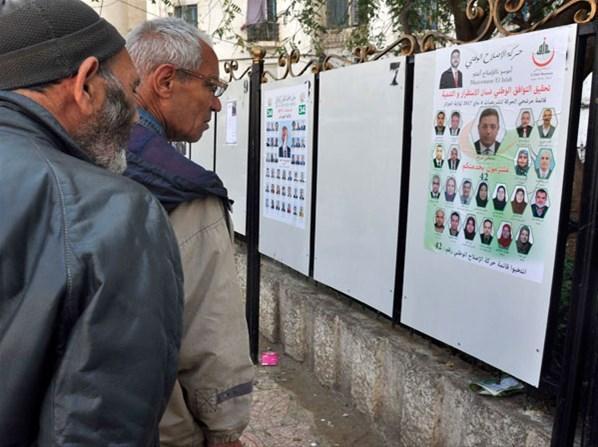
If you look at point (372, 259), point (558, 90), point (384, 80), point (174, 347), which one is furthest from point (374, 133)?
point (174, 347)

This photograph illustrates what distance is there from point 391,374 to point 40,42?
9.31 feet

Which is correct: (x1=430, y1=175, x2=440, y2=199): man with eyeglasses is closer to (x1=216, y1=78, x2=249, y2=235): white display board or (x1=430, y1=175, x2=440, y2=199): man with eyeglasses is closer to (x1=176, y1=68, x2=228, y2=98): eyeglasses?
(x1=176, y1=68, x2=228, y2=98): eyeglasses

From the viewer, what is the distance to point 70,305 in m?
0.94

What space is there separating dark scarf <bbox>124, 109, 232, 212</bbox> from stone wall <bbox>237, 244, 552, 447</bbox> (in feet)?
5.77

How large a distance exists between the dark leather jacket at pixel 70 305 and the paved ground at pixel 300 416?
290 cm

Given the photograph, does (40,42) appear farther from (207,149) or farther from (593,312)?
(207,149)

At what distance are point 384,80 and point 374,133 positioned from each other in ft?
1.00

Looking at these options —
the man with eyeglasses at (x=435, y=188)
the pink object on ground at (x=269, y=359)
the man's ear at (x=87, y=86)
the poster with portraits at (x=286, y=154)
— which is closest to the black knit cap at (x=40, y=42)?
the man's ear at (x=87, y=86)

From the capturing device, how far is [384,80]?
3559 millimetres

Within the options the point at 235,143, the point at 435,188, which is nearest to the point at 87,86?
the point at 435,188

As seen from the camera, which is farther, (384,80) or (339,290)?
(339,290)

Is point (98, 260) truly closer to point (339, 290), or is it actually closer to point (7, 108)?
point (7, 108)

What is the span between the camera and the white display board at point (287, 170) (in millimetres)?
4539

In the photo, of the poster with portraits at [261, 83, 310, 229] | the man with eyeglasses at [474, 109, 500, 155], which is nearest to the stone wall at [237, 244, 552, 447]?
the poster with portraits at [261, 83, 310, 229]
